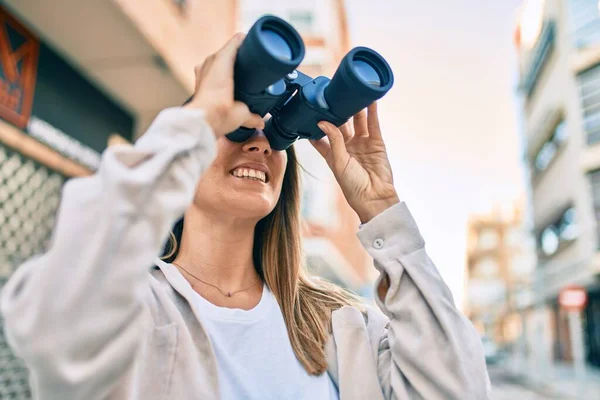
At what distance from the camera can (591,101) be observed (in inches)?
609

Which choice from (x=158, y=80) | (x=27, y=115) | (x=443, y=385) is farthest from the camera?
(x=158, y=80)

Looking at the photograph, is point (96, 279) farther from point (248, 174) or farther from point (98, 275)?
point (248, 174)

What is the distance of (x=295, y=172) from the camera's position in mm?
1664

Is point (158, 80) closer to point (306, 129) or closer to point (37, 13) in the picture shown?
point (37, 13)

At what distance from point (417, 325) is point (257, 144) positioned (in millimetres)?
560

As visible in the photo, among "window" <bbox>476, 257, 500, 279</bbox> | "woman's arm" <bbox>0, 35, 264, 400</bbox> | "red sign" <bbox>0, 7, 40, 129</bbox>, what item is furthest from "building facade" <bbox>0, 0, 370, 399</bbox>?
"window" <bbox>476, 257, 500, 279</bbox>

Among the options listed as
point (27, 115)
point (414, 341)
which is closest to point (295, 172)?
point (414, 341)

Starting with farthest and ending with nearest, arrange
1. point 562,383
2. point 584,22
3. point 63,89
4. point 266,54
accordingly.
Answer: point 584,22 < point 562,383 < point 63,89 < point 266,54

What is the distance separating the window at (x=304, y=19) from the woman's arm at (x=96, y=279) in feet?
49.4

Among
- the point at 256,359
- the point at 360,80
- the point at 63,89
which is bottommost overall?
the point at 256,359

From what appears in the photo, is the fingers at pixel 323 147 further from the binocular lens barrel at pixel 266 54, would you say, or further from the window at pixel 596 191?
the window at pixel 596 191

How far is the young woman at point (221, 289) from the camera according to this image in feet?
2.72

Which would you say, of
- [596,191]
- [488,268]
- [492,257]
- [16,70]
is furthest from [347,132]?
[492,257]

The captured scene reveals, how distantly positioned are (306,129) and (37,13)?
3.39 m
